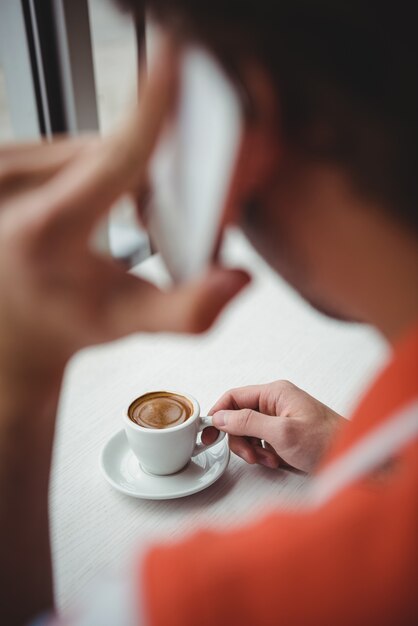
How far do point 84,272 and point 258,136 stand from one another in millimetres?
129

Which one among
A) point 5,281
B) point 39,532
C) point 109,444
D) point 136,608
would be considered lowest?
point 109,444

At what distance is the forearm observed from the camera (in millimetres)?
440

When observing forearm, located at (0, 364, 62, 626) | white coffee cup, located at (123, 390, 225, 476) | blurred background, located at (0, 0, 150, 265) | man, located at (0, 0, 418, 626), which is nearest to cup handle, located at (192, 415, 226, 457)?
white coffee cup, located at (123, 390, 225, 476)

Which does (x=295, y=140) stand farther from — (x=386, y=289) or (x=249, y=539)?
(x=249, y=539)

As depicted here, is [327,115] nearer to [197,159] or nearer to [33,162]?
[197,159]

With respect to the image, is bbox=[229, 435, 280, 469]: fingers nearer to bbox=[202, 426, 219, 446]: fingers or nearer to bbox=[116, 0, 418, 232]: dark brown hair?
bbox=[202, 426, 219, 446]: fingers

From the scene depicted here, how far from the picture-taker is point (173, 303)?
0.34 metres

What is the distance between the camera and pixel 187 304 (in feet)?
1.09

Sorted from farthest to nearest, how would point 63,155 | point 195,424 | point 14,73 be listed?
point 14,73, point 195,424, point 63,155

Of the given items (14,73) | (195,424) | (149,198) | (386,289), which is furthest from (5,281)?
(14,73)

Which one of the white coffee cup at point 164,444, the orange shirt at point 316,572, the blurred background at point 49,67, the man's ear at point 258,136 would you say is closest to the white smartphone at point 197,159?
the man's ear at point 258,136

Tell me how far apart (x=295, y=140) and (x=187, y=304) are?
11cm

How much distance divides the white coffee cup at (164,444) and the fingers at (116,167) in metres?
0.34

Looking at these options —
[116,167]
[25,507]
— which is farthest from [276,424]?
[116,167]
